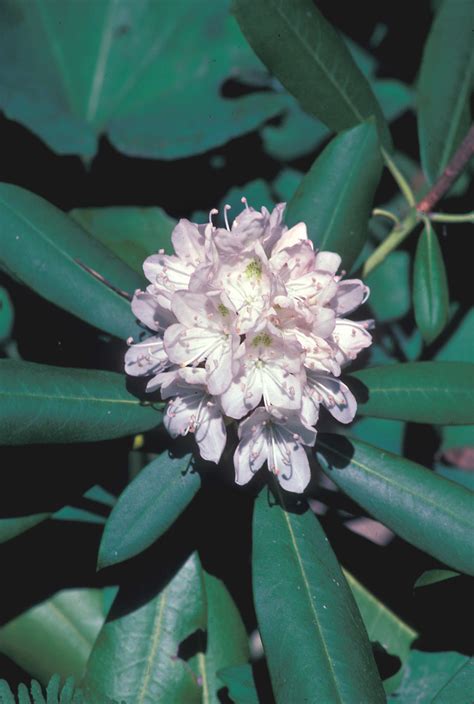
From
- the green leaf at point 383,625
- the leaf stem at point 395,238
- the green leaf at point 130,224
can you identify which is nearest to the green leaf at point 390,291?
the leaf stem at point 395,238

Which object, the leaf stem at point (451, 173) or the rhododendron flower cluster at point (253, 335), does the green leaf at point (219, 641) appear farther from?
the leaf stem at point (451, 173)

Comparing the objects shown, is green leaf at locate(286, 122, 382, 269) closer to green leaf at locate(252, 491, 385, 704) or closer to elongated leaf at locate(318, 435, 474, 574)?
elongated leaf at locate(318, 435, 474, 574)

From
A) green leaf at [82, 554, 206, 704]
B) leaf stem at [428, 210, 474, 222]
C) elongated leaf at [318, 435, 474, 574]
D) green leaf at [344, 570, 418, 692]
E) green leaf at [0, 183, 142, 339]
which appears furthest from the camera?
green leaf at [344, 570, 418, 692]

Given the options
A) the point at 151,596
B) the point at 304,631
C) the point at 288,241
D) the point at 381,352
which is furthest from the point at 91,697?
the point at 381,352

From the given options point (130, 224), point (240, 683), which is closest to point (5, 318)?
point (130, 224)

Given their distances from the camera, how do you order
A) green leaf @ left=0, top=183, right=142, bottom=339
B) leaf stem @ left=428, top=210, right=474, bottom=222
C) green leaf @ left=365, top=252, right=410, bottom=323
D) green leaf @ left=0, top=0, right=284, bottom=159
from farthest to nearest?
green leaf @ left=365, top=252, right=410, bottom=323
green leaf @ left=0, top=0, right=284, bottom=159
leaf stem @ left=428, top=210, right=474, bottom=222
green leaf @ left=0, top=183, right=142, bottom=339

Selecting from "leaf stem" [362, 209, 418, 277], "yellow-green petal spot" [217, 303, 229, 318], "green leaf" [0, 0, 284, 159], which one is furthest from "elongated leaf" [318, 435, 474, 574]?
"green leaf" [0, 0, 284, 159]

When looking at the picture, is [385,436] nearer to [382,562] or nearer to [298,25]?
[382,562]
